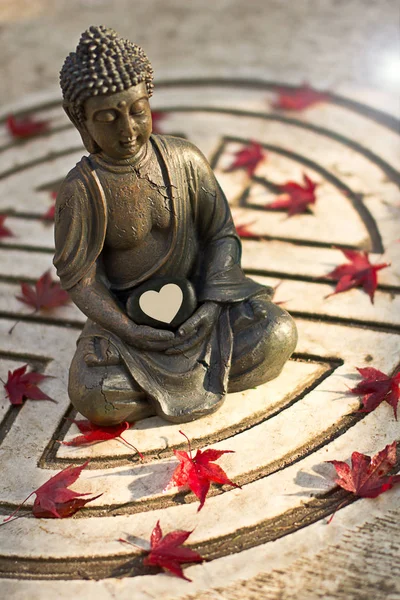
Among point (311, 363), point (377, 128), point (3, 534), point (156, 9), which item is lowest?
point (3, 534)

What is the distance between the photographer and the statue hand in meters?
3.06

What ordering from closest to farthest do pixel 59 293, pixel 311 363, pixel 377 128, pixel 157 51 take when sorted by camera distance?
pixel 311 363 < pixel 59 293 < pixel 377 128 < pixel 157 51

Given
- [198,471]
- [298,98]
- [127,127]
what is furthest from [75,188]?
[298,98]

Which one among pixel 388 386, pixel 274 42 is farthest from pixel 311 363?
pixel 274 42

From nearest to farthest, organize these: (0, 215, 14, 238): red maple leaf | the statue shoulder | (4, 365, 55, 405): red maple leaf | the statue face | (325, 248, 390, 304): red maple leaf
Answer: the statue face → the statue shoulder → (4, 365, 55, 405): red maple leaf → (325, 248, 390, 304): red maple leaf → (0, 215, 14, 238): red maple leaf

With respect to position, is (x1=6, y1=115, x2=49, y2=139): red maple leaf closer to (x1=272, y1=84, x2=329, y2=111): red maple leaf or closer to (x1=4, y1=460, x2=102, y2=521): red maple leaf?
(x1=272, y1=84, x2=329, y2=111): red maple leaf

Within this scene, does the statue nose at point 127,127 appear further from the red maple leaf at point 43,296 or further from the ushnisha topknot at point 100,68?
the red maple leaf at point 43,296

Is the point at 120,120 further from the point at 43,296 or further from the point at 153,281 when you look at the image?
the point at 43,296

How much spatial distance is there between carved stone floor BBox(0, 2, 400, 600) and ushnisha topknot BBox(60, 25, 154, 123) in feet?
4.32

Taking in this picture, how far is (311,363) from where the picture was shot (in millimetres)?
3344

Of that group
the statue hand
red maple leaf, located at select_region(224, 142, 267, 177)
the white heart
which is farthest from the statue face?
red maple leaf, located at select_region(224, 142, 267, 177)

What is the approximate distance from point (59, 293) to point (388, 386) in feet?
5.52

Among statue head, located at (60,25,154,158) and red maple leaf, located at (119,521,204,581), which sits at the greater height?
statue head, located at (60,25,154,158)

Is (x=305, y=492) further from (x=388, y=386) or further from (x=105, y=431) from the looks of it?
(x=105, y=431)
